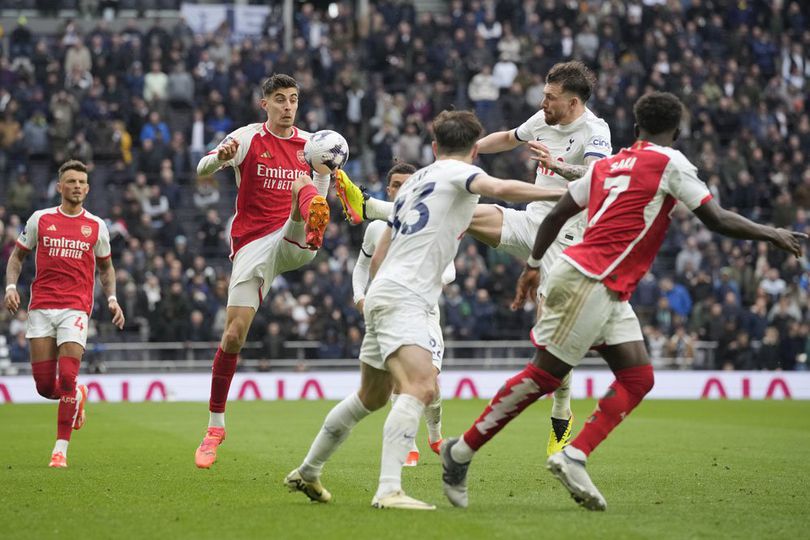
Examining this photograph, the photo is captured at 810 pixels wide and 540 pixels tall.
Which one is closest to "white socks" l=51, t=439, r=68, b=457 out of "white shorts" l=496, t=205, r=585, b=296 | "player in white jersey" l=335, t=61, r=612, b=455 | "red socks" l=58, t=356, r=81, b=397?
"red socks" l=58, t=356, r=81, b=397

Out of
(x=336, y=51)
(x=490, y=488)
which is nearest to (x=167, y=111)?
(x=336, y=51)

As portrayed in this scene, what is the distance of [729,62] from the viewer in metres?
32.0

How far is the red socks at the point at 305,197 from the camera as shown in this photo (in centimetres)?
1028

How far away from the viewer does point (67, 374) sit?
11984 millimetres

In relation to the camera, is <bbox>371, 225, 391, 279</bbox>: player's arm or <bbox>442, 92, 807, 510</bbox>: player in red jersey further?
<bbox>371, 225, 391, 279</bbox>: player's arm

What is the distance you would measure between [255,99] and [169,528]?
21959 mm

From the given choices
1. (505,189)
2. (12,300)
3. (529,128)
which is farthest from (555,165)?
(12,300)

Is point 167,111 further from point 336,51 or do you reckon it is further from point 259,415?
point 259,415

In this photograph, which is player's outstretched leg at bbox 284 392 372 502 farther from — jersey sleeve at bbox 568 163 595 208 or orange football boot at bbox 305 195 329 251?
orange football boot at bbox 305 195 329 251

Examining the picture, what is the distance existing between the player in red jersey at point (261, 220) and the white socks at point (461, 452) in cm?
326

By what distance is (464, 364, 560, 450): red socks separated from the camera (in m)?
7.98

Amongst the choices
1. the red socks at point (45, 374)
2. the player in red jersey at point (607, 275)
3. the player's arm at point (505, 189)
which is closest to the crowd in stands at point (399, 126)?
the red socks at point (45, 374)

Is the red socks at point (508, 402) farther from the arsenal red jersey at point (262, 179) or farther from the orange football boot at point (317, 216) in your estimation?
the arsenal red jersey at point (262, 179)

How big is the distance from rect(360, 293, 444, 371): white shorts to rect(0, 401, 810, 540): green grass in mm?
1033
